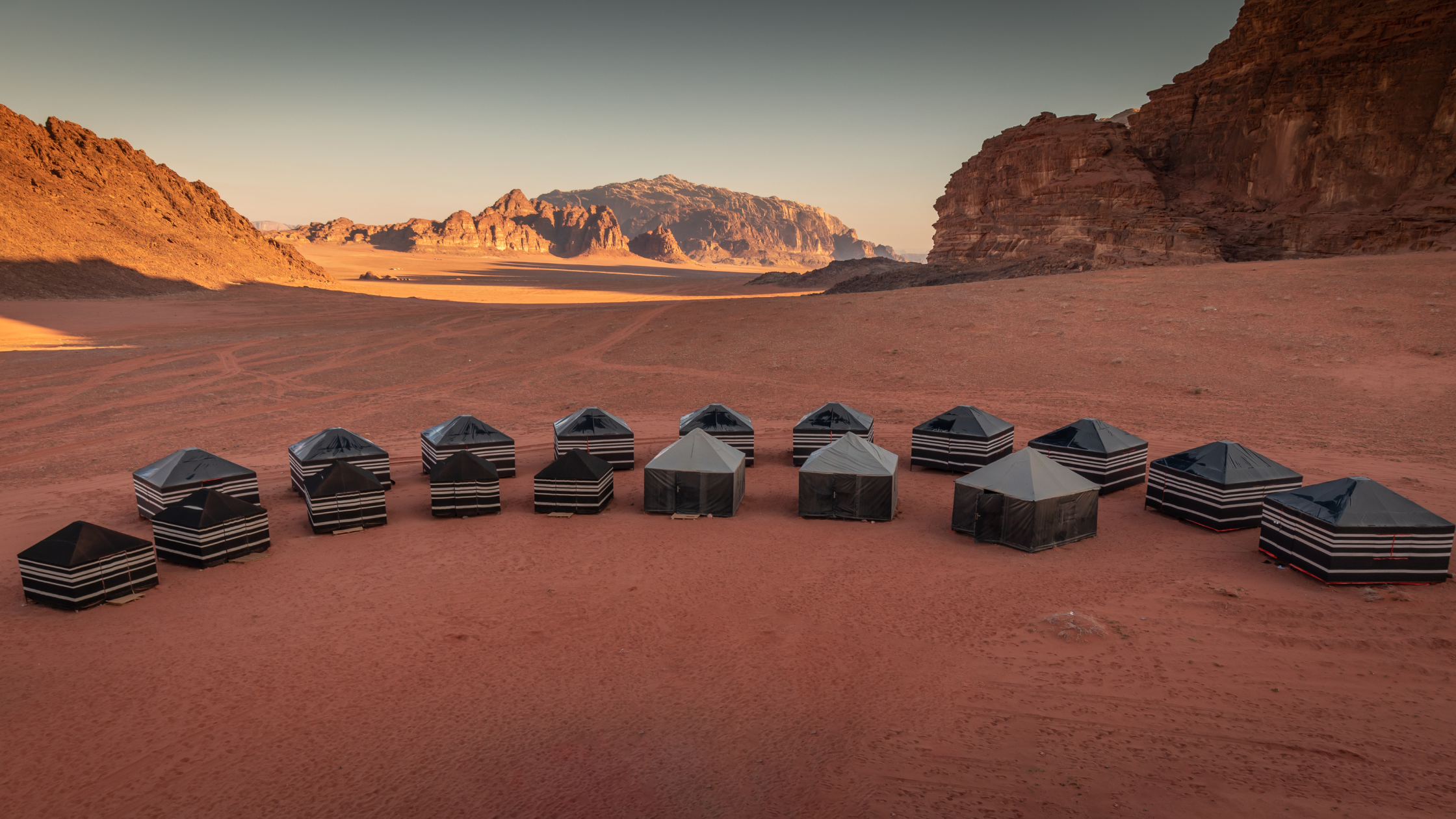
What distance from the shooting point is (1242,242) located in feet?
160

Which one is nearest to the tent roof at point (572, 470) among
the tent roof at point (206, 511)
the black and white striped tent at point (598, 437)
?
the black and white striped tent at point (598, 437)

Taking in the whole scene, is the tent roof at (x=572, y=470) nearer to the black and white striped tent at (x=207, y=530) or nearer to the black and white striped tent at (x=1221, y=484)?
the black and white striped tent at (x=207, y=530)

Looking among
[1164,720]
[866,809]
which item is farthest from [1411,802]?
[866,809]

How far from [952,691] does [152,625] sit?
11404 mm

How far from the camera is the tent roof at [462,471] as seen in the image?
1552cm

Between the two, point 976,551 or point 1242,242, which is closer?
point 976,551

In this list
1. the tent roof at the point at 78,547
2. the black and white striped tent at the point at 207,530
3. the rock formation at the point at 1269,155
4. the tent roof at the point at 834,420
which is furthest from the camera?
the rock formation at the point at 1269,155

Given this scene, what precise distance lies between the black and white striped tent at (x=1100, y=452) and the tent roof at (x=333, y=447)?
15.7 metres

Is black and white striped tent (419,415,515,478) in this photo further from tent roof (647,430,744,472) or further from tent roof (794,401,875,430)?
tent roof (794,401,875,430)

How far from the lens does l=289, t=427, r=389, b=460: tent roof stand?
54.8 feet

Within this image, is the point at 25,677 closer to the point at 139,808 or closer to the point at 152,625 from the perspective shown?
the point at 152,625

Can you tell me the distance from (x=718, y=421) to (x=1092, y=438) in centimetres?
925

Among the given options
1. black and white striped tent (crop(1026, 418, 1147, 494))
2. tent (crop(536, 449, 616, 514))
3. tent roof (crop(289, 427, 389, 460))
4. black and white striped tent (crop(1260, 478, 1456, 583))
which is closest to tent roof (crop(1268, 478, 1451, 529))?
black and white striped tent (crop(1260, 478, 1456, 583))

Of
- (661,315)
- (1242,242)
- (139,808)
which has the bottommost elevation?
(139,808)
